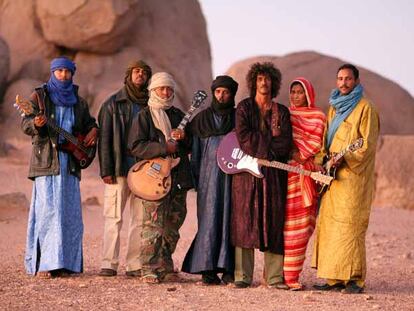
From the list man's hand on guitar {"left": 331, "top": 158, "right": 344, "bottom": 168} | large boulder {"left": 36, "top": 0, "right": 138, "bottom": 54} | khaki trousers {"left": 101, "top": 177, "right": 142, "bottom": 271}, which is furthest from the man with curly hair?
large boulder {"left": 36, "top": 0, "right": 138, "bottom": 54}

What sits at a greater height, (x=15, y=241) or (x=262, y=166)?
(x=262, y=166)

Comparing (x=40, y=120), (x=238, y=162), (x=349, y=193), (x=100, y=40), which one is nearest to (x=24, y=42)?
(x=100, y=40)

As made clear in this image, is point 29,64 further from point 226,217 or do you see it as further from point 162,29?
point 226,217

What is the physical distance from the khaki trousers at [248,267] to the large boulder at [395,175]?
375 inches

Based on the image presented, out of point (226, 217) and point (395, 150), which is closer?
point (226, 217)

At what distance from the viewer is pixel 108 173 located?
854 cm

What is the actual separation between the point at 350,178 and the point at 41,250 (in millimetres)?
2604

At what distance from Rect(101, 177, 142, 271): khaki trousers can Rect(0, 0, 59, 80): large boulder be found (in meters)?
12.5

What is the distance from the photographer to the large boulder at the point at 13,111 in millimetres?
19781

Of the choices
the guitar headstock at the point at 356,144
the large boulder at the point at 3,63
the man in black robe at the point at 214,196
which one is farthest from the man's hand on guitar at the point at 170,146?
the large boulder at the point at 3,63

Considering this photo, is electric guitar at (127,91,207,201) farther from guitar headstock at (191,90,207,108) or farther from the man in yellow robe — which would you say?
the man in yellow robe

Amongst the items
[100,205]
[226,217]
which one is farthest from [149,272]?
[100,205]

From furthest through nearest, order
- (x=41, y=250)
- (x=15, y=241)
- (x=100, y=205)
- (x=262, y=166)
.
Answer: (x=100, y=205)
(x=15, y=241)
(x=41, y=250)
(x=262, y=166)

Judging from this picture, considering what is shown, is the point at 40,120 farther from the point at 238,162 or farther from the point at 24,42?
the point at 24,42
